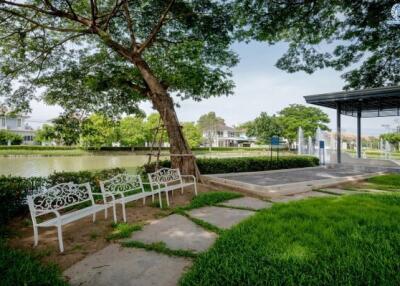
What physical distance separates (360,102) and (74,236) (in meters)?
16.8

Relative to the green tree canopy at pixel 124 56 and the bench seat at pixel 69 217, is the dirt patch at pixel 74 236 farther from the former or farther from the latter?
the green tree canopy at pixel 124 56

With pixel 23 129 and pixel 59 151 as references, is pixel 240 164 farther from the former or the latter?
pixel 23 129

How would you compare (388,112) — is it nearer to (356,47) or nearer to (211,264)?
(356,47)

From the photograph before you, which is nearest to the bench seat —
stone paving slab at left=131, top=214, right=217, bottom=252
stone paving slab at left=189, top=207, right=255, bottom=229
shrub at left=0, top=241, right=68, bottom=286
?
shrub at left=0, top=241, right=68, bottom=286

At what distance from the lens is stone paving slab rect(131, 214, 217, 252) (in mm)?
3480

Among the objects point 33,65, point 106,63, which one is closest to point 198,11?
point 106,63

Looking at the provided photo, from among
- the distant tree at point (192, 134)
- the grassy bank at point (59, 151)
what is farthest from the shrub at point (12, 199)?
the distant tree at point (192, 134)

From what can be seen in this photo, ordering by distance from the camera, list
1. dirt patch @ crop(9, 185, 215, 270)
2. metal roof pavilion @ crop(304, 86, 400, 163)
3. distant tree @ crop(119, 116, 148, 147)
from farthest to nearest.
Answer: distant tree @ crop(119, 116, 148, 147) < metal roof pavilion @ crop(304, 86, 400, 163) < dirt patch @ crop(9, 185, 215, 270)

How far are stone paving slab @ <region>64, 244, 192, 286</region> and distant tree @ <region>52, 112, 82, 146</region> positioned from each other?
6518mm

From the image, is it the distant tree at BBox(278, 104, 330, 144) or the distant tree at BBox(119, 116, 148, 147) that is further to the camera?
the distant tree at BBox(278, 104, 330, 144)

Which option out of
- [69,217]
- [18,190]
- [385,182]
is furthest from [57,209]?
[385,182]

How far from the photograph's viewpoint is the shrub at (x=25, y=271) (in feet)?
8.03

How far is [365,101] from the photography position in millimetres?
14539

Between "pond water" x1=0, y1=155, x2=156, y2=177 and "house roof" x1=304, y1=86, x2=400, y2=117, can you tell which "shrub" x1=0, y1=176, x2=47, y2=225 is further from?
"house roof" x1=304, y1=86, x2=400, y2=117
